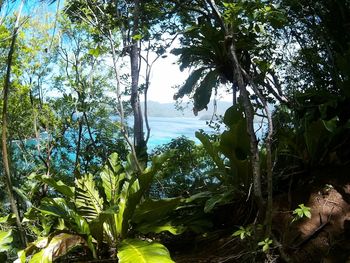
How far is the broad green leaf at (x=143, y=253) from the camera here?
2332mm

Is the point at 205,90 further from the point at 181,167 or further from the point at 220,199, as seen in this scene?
the point at 220,199

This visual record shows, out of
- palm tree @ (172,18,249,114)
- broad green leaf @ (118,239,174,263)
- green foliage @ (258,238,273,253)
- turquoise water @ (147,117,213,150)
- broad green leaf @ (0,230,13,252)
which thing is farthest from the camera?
turquoise water @ (147,117,213,150)

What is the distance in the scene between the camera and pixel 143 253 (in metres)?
2.44

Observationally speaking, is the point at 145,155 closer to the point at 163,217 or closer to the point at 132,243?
the point at 163,217

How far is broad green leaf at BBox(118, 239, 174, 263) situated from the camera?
2.33 meters

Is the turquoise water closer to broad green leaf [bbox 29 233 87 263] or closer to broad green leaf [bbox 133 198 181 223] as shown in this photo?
broad green leaf [bbox 133 198 181 223]

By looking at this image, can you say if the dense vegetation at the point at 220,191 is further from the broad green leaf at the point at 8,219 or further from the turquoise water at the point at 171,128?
the turquoise water at the point at 171,128

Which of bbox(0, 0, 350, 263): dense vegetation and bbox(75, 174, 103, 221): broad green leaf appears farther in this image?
bbox(75, 174, 103, 221): broad green leaf

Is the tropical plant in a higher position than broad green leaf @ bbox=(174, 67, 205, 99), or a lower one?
lower

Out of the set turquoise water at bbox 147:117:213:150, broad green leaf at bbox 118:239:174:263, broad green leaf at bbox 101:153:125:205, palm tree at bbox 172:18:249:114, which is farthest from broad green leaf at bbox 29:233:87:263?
turquoise water at bbox 147:117:213:150

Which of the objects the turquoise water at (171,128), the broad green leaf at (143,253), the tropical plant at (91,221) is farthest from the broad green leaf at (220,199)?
the turquoise water at (171,128)

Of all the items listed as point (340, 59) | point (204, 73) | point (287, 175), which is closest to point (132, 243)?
point (287, 175)

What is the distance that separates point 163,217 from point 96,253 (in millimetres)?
656

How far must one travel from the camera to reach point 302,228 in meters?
2.58
